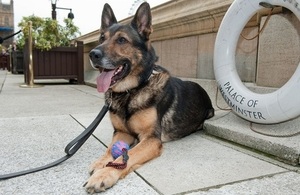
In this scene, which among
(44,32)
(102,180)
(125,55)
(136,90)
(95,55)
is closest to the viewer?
(102,180)

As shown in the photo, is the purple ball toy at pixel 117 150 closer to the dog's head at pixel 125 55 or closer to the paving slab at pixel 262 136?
the dog's head at pixel 125 55

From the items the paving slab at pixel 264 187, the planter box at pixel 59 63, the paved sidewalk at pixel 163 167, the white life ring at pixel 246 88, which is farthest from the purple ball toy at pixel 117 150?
the planter box at pixel 59 63

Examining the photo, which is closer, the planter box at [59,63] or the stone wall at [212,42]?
the stone wall at [212,42]

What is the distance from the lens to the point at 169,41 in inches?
209

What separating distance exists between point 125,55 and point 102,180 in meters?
1.05

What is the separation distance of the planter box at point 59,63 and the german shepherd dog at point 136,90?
21.0 ft

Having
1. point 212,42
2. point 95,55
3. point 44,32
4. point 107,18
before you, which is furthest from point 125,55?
point 44,32

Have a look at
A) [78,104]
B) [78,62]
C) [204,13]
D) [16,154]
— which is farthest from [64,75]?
[16,154]

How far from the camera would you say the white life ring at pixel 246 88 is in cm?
220

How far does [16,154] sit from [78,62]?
7.08m

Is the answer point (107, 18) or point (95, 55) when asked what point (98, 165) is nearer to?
point (95, 55)

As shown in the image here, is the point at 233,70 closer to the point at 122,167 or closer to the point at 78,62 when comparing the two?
the point at 122,167

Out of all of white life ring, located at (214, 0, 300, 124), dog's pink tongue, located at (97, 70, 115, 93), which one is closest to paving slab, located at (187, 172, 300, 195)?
white life ring, located at (214, 0, 300, 124)

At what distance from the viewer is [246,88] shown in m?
2.63
